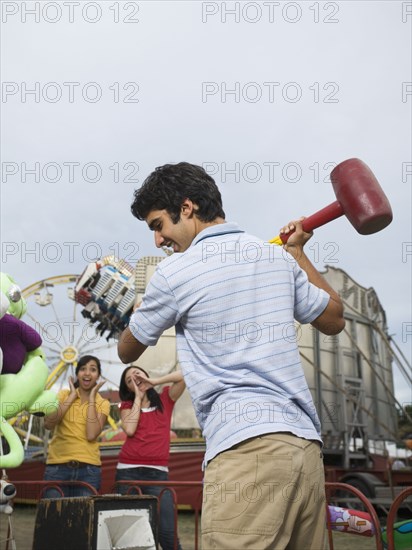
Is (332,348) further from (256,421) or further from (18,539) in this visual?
(256,421)

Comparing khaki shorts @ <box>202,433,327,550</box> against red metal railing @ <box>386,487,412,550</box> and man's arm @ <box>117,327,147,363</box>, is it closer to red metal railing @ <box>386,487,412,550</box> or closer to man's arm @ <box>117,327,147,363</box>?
man's arm @ <box>117,327,147,363</box>

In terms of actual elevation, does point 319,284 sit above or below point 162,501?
above

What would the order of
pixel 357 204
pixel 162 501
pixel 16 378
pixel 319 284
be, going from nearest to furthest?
pixel 319 284 < pixel 357 204 < pixel 16 378 < pixel 162 501

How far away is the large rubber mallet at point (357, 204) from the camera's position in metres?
1.67

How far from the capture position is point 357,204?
5.56ft

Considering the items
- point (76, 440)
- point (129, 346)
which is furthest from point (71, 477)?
point (129, 346)

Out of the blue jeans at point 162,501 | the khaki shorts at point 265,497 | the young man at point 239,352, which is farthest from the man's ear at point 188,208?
the blue jeans at point 162,501

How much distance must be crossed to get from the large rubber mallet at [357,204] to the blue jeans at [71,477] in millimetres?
2727

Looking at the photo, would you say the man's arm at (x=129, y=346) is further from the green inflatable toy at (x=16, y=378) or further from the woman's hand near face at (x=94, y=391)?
the woman's hand near face at (x=94, y=391)

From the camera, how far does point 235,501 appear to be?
114 cm

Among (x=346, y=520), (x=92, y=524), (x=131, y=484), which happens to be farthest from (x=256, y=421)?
(x=131, y=484)

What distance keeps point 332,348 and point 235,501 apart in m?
9.10

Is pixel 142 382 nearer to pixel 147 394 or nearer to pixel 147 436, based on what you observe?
pixel 147 394

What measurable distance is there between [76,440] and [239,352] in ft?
9.73
